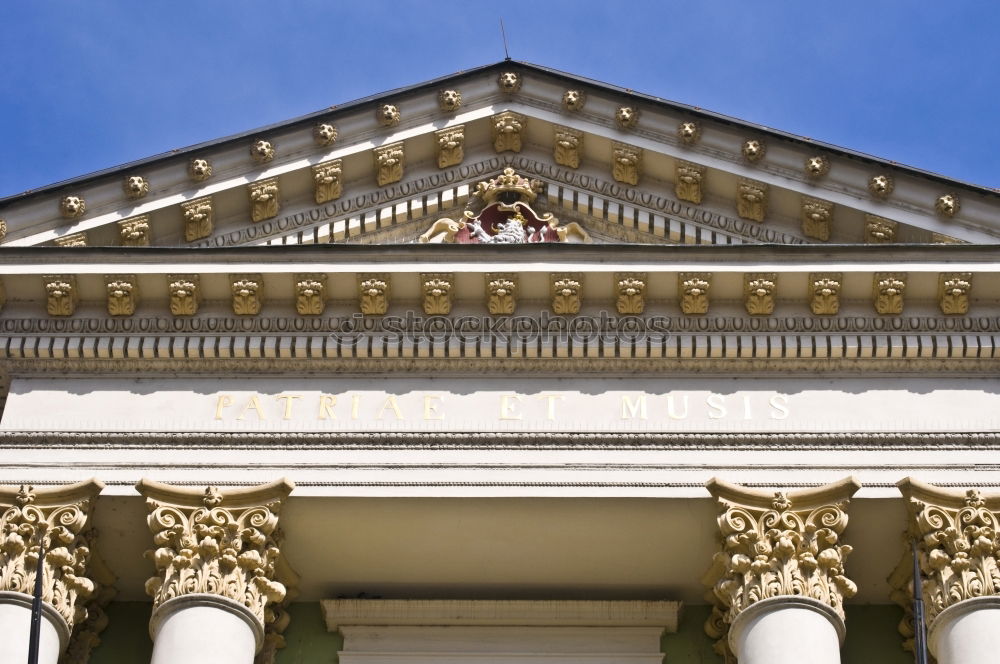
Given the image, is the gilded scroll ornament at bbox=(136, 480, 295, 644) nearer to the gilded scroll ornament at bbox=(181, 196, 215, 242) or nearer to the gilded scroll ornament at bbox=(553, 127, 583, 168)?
the gilded scroll ornament at bbox=(181, 196, 215, 242)

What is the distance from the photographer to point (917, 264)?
64.8 ft

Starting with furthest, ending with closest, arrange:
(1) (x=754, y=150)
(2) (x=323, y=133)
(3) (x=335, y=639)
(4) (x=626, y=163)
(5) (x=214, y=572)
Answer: (4) (x=626, y=163)
(2) (x=323, y=133)
(1) (x=754, y=150)
(3) (x=335, y=639)
(5) (x=214, y=572)

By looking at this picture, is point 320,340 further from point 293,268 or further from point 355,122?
point 355,122

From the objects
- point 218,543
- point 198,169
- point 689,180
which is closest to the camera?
point 218,543

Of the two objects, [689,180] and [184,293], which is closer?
[184,293]

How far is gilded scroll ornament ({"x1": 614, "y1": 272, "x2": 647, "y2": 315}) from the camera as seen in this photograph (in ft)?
65.3

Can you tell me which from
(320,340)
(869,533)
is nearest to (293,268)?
(320,340)

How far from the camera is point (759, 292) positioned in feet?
65.1

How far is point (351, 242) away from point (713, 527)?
5.59 metres

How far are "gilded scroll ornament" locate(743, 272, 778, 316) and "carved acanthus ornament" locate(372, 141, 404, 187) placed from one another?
4.68 meters

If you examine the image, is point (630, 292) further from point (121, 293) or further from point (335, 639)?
point (121, 293)

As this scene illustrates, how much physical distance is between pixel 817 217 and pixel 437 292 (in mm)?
4580

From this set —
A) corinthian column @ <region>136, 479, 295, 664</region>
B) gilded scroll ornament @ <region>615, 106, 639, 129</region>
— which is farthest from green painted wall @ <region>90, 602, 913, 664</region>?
gilded scroll ornament @ <region>615, 106, 639, 129</region>

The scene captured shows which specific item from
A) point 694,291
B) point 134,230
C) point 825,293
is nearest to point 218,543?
point 134,230
